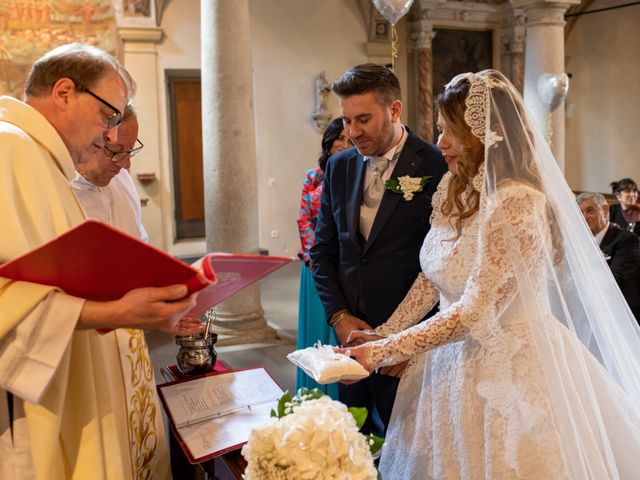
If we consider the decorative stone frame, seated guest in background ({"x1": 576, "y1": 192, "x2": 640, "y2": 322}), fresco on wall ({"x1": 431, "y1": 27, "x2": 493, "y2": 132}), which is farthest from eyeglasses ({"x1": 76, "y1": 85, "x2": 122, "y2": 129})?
fresco on wall ({"x1": 431, "y1": 27, "x2": 493, "y2": 132})

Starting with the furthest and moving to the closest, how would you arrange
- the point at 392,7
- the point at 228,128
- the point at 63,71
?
the point at 392,7
the point at 228,128
the point at 63,71

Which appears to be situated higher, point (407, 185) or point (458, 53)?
point (458, 53)

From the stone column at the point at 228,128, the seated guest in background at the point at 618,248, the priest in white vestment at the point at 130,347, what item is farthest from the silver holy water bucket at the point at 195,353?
the stone column at the point at 228,128

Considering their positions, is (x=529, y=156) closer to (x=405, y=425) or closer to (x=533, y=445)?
(x=533, y=445)

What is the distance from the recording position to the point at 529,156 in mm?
1987

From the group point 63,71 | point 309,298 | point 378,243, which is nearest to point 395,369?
point 378,243

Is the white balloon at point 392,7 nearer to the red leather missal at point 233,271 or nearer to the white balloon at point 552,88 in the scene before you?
the white balloon at point 552,88

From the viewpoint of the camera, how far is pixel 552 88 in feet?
28.8

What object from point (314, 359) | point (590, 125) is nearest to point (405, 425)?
point (314, 359)

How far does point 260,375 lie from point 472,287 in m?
0.71

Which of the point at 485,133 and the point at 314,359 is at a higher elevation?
the point at 485,133

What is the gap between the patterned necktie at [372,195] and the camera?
2.63m

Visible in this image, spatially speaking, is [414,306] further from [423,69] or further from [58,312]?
[423,69]

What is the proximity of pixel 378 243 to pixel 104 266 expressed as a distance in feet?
4.90
